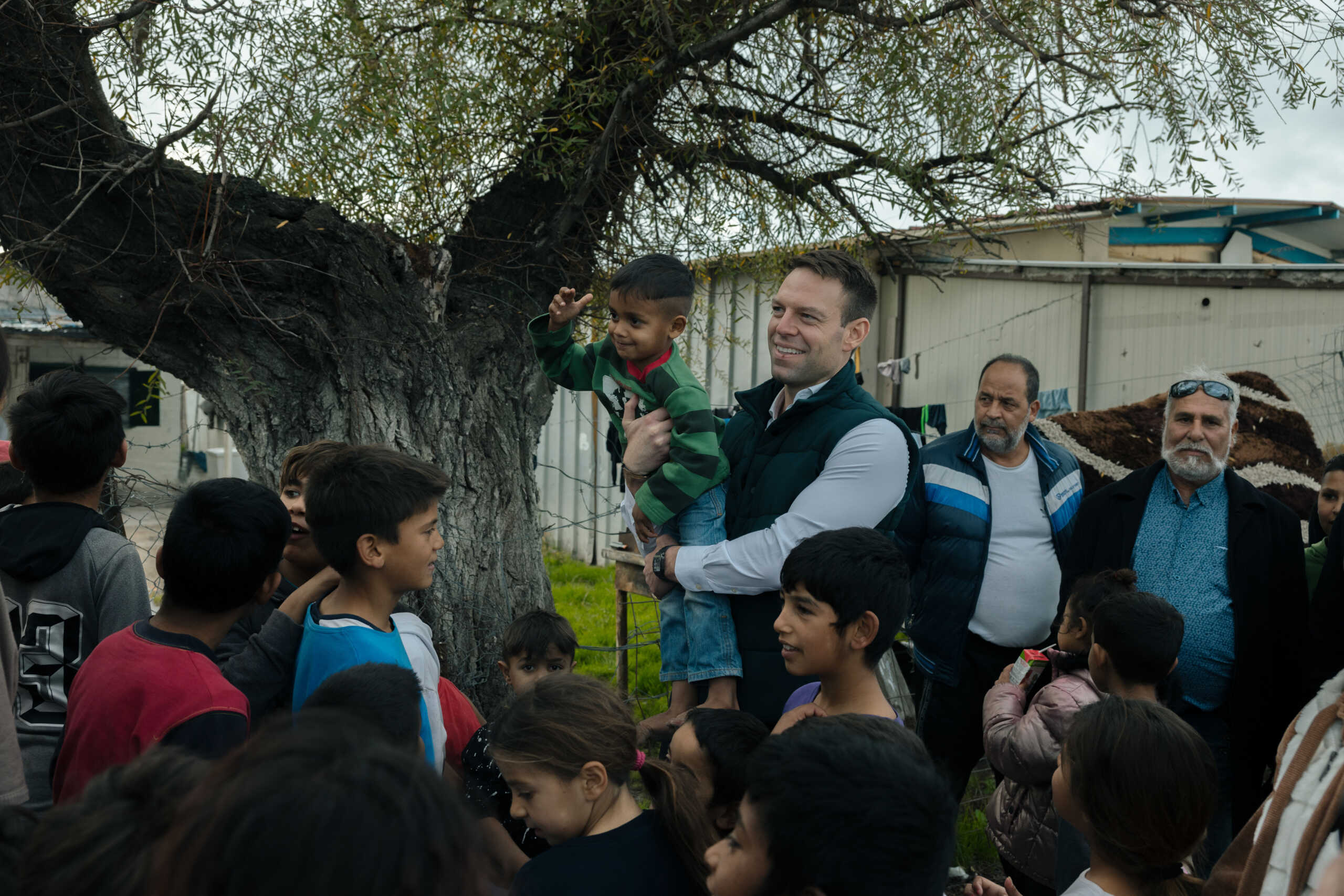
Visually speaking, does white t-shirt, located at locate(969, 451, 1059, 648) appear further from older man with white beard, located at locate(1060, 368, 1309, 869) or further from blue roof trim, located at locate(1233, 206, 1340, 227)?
blue roof trim, located at locate(1233, 206, 1340, 227)

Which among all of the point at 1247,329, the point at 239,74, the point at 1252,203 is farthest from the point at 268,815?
the point at 1252,203

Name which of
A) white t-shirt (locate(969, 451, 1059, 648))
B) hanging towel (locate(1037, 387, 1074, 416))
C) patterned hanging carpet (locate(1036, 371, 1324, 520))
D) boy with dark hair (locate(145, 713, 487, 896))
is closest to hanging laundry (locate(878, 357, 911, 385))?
hanging towel (locate(1037, 387, 1074, 416))

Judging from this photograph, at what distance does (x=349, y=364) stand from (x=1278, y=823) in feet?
11.7

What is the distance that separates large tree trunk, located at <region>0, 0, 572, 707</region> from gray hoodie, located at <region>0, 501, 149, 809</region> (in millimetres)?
1246

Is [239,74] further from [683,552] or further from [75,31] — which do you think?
[683,552]

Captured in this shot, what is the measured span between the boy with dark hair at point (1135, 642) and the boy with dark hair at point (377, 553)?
1.83 meters

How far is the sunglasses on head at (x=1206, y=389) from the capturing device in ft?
11.3

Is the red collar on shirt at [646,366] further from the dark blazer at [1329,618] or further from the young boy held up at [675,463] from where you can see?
the dark blazer at [1329,618]

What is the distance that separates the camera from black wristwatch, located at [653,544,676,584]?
2.83 metres

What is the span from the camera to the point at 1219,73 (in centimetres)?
448

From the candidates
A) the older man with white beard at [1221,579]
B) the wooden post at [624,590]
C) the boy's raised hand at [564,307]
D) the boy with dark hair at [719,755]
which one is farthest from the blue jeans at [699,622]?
the wooden post at [624,590]

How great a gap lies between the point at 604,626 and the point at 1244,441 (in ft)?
16.1

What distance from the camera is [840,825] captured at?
143 cm

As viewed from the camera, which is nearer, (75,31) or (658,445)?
(658,445)
